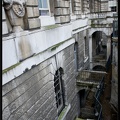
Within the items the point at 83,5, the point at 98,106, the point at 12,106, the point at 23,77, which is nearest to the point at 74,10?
the point at 83,5

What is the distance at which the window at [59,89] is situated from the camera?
306 inches

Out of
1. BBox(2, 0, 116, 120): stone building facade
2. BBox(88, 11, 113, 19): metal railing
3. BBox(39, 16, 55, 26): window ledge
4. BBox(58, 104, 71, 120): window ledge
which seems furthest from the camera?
BBox(88, 11, 113, 19): metal railing

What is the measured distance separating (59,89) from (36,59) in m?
3.00

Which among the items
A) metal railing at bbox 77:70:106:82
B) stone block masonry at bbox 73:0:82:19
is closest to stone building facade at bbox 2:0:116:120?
metal railing at bbox 77:70:106:82

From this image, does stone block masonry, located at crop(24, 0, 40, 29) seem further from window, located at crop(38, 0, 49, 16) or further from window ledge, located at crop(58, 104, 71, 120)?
window ledge, located at crop(58, 104, 71, 120)

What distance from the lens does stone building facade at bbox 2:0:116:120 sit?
4.42 metres

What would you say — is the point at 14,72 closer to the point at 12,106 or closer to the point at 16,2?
the point at 12,106

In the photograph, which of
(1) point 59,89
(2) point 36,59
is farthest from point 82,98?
(2) point 36,59

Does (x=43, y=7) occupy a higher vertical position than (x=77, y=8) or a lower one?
lower

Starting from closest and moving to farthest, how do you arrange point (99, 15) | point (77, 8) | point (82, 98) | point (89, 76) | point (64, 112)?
point (64, 112) < point (77, 8) < point (89, 76) < point (82, 98) < point (99, 15)

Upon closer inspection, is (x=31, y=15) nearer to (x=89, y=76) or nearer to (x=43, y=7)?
(x=43, y=7)

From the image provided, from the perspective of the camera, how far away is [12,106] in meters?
4.54

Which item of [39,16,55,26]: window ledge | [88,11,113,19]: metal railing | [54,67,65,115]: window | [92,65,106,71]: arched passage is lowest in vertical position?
[92,65,106,71]: arched passage

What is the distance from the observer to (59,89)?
802 cm
